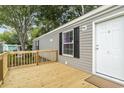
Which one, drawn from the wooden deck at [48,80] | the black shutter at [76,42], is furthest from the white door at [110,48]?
the black shutter at [76,42]

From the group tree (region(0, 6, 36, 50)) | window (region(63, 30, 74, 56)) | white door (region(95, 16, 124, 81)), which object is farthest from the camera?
tree (region(0, 6, 36, 50))

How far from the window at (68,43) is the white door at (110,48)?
7.69ft

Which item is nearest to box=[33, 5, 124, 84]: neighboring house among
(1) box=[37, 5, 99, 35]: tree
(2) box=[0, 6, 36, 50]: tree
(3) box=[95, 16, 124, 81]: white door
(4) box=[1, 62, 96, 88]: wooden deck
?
(3) box=[95, 16, 124, 81]: white door

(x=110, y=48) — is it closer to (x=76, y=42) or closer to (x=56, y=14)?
(x=76, y=42)

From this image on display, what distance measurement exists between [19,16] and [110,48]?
12.2 meters

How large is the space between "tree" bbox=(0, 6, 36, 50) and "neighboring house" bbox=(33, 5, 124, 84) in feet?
28.3

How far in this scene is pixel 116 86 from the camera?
13.2ft

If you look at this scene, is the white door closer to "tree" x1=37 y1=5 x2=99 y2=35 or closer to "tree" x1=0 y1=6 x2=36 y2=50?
"tree" x1=0 y1=6 x2=36 y2=50

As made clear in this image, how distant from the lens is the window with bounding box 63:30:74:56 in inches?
302

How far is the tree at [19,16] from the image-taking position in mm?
14742

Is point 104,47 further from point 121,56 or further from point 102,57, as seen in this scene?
point 121,56

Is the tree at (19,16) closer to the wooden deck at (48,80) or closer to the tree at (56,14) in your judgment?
the tree at (56,14)

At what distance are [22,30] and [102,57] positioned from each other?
1232 cm
